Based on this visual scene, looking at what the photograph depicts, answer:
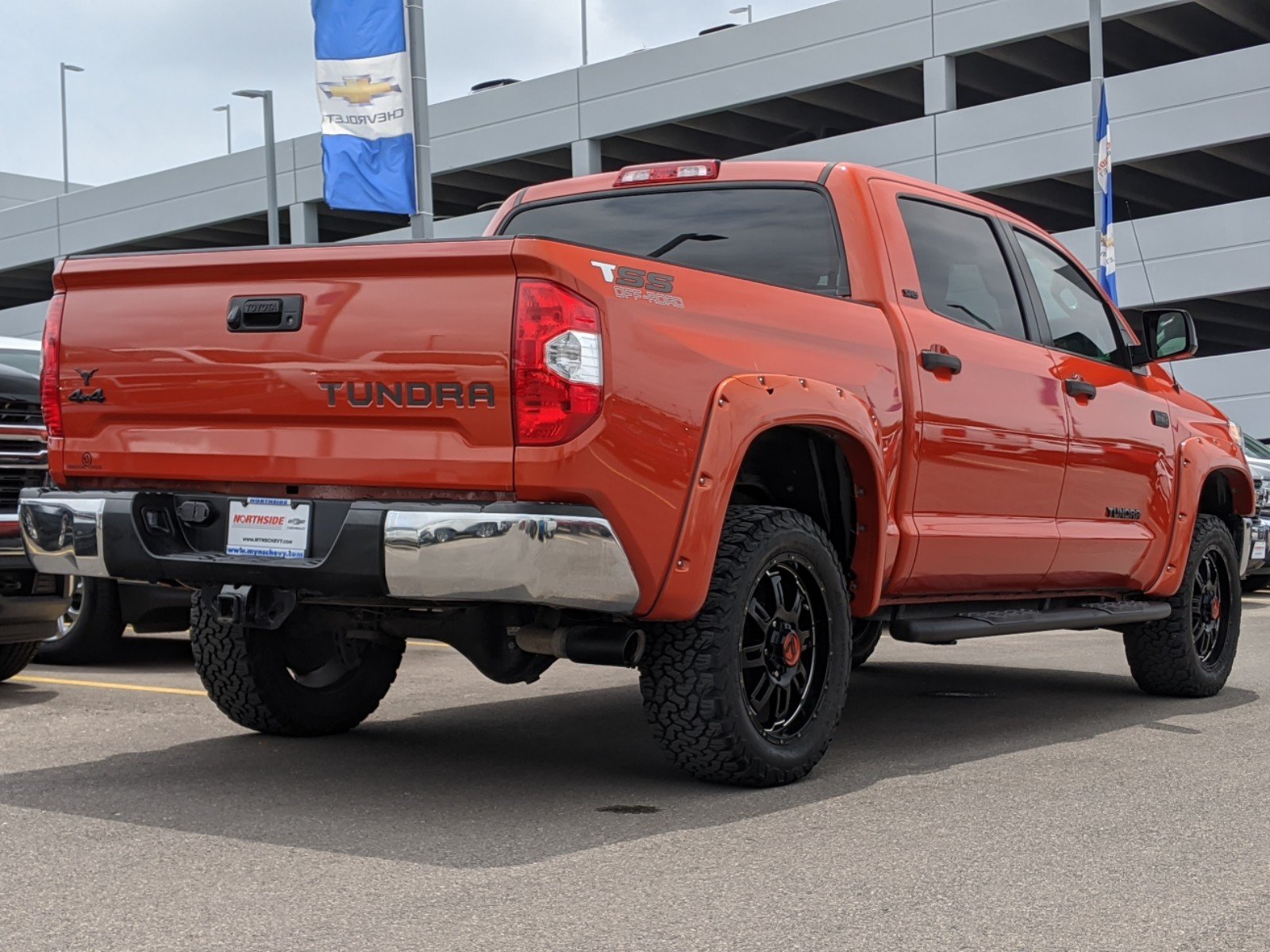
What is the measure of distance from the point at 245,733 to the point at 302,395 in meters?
2.11

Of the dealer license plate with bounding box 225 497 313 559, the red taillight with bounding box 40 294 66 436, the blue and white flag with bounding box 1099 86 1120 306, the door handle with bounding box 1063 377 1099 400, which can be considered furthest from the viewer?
the blue and white flag with bounding box 1099 86 1120 306

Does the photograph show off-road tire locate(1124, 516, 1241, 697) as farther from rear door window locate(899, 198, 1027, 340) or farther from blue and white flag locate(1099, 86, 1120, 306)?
blue and white flag locate(1099, 86, 1120, 306)

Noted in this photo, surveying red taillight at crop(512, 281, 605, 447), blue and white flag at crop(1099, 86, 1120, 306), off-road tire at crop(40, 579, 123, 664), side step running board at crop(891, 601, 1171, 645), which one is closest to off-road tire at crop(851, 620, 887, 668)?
side step running board at crop(891, 601, 1171, 645)

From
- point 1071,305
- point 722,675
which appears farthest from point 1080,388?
point 722,675

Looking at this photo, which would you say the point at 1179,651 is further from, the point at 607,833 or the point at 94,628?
the point at 94,628

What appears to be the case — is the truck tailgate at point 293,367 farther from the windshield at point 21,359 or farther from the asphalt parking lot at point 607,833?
the windshield at point 21,359

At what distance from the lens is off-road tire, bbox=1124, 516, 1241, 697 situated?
804 centimetres

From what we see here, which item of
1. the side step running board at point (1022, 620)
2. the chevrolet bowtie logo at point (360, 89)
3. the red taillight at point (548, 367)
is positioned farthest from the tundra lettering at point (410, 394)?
the chevrolet bowtie logo at point (360, 89)

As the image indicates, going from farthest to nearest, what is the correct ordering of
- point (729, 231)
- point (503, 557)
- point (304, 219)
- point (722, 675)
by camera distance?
1. point (304, 219)
2. point (729, 231)
3. point (722, 675)
4. point (503, 557)

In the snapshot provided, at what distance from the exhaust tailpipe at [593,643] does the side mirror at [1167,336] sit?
3790 mm

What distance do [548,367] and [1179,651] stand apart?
4434 mm

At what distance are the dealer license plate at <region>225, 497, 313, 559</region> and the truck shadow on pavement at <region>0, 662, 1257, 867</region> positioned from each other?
770 millimetres

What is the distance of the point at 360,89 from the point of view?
13.6 metres

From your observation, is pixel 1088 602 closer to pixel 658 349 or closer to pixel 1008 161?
pixel 658 349
